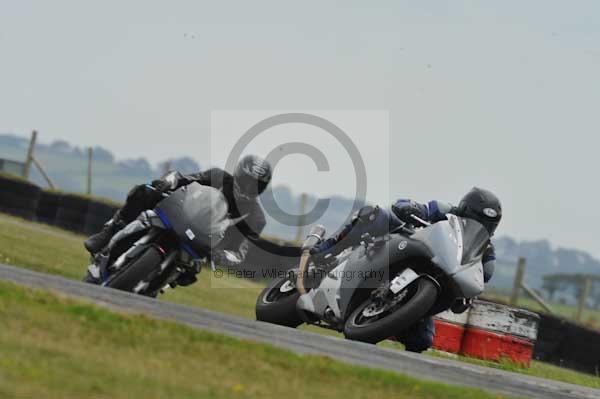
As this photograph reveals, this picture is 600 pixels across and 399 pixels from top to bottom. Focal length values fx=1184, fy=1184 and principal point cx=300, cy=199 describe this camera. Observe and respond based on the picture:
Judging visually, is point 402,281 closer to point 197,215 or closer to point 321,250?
point 321,250

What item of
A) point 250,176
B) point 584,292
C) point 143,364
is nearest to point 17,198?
point 584,292

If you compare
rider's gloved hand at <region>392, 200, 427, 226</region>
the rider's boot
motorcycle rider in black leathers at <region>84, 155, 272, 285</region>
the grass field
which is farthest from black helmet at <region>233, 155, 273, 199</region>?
the grass field

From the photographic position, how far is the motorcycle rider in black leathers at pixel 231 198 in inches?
419

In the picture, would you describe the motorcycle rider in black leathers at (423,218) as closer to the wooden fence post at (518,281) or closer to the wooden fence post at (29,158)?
the wooden fence post at (518,281)

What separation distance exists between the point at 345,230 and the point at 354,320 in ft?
3.52

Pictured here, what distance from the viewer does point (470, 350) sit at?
12.9 metres

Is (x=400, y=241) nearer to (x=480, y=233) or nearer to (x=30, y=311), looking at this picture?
(x=480, y=233)

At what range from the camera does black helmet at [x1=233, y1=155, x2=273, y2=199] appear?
1072 cm

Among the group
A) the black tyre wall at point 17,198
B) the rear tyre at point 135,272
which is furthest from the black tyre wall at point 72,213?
the rear tyre at point 135,272

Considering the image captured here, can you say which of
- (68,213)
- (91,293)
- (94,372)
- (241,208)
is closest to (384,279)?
(241,208)

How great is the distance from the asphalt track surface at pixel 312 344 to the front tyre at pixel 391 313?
41cm

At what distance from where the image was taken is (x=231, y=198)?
10.8 m

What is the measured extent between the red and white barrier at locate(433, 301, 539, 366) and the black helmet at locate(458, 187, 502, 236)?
280 cm

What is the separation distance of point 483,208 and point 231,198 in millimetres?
2358
